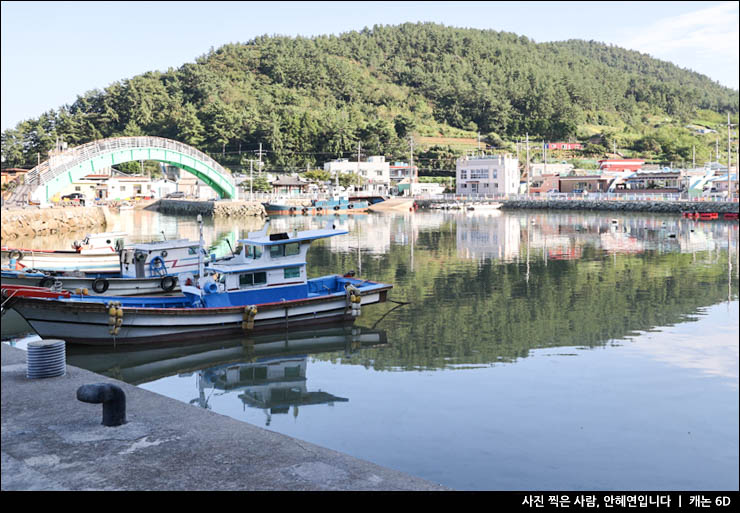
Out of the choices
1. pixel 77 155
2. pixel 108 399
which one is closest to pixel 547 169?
pixel 77 155

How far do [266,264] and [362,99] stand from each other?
5186 inches

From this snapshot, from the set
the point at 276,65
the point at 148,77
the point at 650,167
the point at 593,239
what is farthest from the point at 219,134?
the point at 593,239

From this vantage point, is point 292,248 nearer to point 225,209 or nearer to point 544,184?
point 225,209

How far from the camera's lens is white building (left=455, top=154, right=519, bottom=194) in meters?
87.1

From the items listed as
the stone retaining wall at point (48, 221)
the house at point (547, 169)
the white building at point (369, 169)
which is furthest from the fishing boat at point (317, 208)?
the house at point (547, 169)

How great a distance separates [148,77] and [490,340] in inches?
4867

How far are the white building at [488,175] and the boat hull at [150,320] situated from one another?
72660mm

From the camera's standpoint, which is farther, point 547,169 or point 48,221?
point 547,169

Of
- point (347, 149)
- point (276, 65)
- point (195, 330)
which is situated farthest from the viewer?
point (276, 65)

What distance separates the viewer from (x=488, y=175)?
8812 centimetres

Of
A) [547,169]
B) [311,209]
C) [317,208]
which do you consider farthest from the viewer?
[547,169]

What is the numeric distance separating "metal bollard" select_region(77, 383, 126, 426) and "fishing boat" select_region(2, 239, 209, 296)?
12016 mm

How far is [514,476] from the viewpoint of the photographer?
8.97 m

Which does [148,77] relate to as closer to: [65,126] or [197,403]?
[65,126]
